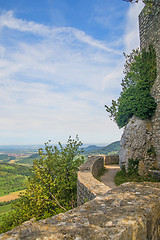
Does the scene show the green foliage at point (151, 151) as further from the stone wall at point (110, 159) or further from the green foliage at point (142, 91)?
the stone wall at point (110, 159)

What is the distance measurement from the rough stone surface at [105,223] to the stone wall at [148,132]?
26.0 feet

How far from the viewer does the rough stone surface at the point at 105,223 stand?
2.00 metres

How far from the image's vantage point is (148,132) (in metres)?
10.9

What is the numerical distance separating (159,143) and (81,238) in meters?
9.70

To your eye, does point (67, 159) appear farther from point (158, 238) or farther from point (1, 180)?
point (1, 180)

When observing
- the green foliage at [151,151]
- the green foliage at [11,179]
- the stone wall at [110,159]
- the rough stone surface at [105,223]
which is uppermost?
the green foliage at [151,151]

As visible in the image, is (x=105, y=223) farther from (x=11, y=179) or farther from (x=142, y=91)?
(x=11, y=179)

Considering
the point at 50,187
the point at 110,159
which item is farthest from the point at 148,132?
the point at 110,159

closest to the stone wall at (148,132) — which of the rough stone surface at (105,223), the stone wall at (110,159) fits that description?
the stone wall at (110,159)

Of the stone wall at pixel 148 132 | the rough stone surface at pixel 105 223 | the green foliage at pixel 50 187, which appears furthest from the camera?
the stone wall at pixel 148 132

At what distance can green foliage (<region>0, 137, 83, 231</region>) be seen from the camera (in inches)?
318

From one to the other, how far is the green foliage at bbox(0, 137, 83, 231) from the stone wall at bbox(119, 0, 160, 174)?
380cm

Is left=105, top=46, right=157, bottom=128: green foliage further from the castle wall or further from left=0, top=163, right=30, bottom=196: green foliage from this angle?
left=0, top=163, right=30, bottom=196: green foliage

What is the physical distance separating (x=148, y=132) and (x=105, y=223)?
973 centimetres
